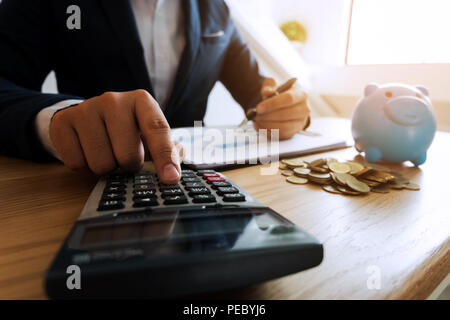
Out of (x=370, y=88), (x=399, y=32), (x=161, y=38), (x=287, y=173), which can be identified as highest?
(x=399, y=32)

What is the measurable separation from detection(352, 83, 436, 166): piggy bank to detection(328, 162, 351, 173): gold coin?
0.08 metres

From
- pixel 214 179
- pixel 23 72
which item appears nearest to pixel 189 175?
pixel 214 179

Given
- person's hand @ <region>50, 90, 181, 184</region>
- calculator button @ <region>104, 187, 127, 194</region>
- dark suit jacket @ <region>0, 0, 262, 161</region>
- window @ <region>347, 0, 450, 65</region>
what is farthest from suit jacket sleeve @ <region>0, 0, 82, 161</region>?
window @ <region>347, 0, 450, 65</region>

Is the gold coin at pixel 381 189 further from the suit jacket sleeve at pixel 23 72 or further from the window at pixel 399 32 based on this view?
the window at pixel 399 32

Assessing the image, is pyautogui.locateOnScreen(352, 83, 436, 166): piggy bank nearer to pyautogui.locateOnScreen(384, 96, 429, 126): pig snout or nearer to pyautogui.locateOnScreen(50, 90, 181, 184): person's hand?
pyautogui.locateOnScreen(384, 96, 429, 126): pig snout

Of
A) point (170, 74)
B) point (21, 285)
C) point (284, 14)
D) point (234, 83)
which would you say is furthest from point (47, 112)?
point (284, 14)

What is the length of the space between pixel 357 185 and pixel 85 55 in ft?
2.19

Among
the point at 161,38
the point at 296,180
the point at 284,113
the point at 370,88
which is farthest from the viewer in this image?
the point at 161,38

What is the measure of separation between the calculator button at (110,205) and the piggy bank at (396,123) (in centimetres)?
38

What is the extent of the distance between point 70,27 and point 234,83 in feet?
1.76

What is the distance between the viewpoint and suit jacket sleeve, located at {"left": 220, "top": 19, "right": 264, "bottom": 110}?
0.97m

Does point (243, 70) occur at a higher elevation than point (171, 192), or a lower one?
higher

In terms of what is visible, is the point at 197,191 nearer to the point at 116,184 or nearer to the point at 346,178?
the point at 116,184

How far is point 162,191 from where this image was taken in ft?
0.84
